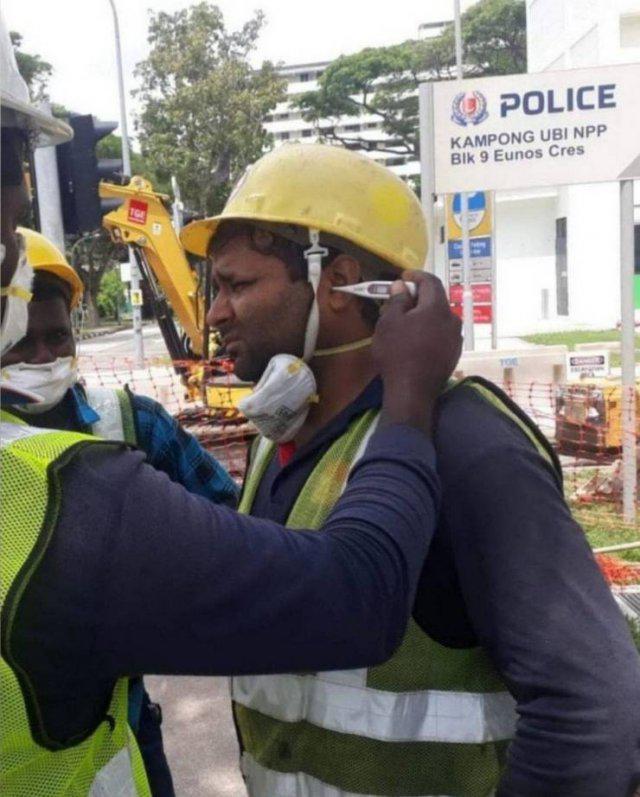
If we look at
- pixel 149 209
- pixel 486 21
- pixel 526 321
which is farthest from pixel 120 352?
pixel 486 21

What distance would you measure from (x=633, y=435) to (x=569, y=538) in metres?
6.12

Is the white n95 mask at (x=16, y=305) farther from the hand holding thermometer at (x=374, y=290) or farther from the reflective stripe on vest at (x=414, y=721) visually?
the reflective stripe on vest at (x=414, y=721)

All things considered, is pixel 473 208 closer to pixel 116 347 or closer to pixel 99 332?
pixel 116 347

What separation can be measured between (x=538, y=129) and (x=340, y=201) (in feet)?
16.4

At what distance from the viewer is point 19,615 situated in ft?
3.43

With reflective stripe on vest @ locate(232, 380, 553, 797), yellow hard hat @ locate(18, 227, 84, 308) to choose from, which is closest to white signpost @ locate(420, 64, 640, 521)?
yellow hard hat @ locate(18, 227, 84, 308)

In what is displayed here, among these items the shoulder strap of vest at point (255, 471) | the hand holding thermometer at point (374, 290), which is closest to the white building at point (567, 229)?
the shoulder strap of vest at point (255, 471)

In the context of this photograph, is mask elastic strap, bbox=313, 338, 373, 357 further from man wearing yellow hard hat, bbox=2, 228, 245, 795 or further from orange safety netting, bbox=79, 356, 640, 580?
orange safety netting, bbox=79, 356, 640, 580

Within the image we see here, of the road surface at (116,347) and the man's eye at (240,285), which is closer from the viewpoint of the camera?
the man's eye at (240,285)

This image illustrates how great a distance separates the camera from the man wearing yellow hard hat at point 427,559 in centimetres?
134

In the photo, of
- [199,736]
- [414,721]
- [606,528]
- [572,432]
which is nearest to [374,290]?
[414,721]

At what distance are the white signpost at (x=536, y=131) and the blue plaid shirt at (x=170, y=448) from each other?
163 inches

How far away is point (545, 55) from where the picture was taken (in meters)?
33.2

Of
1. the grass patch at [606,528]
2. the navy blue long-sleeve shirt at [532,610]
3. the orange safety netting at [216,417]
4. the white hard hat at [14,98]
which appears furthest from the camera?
the orange safety netting at [216,417]
